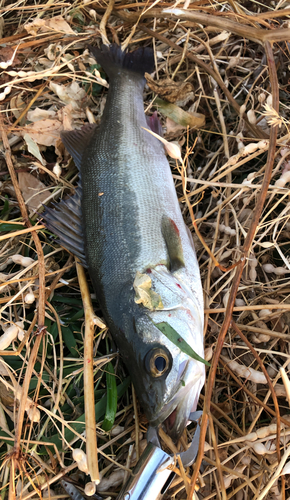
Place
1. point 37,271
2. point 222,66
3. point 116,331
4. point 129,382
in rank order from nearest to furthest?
point 116,331 → point 129,382 → point 37,271 → point 222,66

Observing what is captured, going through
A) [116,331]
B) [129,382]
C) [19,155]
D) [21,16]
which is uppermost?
[21,16]

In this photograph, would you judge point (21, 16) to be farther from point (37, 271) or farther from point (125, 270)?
point (125, 270)

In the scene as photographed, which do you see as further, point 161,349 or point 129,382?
point 129,382

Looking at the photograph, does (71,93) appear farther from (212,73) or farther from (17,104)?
(212,73)

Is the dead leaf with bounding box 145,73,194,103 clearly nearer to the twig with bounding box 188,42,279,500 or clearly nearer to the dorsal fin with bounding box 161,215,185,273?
the twig with bounding box 188,42,279,500

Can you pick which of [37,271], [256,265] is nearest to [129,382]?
[37,271]

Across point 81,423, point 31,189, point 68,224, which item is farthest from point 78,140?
point 81,423

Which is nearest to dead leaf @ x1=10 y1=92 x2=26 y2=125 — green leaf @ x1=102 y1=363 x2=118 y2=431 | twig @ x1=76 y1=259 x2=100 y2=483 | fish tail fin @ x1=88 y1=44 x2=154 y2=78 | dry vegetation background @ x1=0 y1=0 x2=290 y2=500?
dry vegetation background @ x1=0 y1=0 x2=290 y2=500

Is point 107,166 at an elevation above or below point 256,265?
above
